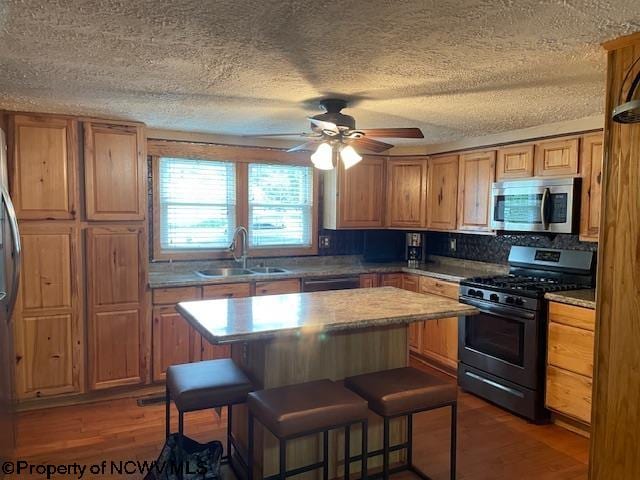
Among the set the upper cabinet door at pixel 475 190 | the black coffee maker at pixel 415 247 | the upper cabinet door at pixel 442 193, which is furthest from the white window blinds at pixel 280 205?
the upper cabinet door at pixel 475 190

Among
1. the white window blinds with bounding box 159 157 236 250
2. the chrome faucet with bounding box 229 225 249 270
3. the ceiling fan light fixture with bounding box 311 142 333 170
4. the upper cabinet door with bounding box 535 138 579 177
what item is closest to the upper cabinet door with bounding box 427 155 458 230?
the upper cabinet door with bounding box 535 138 579 177

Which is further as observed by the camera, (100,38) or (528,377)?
(528,377)

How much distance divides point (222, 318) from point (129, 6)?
139 cm

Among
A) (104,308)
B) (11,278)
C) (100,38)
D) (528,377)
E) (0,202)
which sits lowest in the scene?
(528,377)

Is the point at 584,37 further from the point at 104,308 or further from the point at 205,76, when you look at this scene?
the point at 104,308

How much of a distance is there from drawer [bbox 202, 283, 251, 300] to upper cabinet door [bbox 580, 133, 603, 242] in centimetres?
263

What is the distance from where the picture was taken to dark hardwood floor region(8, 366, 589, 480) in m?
2.75

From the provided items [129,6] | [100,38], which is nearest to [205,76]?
[100,38]

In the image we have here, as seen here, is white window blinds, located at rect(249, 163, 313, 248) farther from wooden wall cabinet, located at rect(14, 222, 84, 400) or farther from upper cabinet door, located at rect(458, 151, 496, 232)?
wooden wall cabinet, located at rect(14, 222, 84, 400)

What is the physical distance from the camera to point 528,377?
130 inches

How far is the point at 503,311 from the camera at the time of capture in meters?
3.47

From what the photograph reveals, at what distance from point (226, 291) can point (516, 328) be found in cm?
226

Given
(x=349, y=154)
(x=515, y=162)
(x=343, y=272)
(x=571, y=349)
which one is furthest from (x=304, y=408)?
(x=515, y=162)

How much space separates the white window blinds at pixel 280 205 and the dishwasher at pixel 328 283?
0.66m
